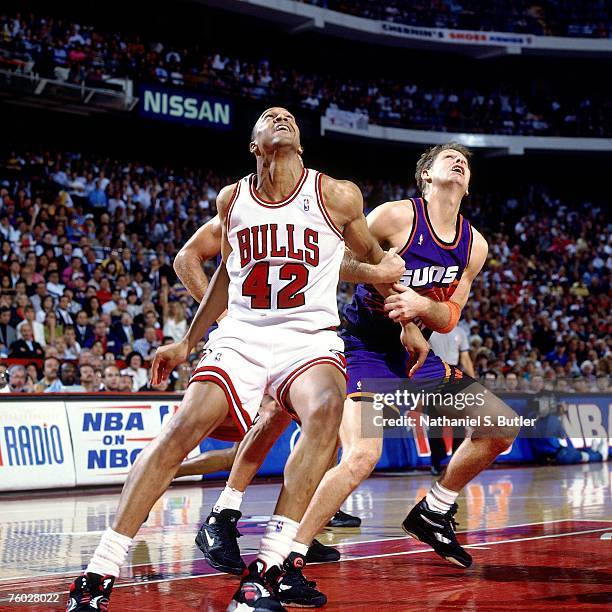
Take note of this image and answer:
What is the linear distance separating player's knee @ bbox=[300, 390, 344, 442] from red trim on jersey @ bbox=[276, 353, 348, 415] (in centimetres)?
19

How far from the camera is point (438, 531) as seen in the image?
5.63m

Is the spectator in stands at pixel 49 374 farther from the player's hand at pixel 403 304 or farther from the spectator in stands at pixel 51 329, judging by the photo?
the player's hand at pixel 403 304

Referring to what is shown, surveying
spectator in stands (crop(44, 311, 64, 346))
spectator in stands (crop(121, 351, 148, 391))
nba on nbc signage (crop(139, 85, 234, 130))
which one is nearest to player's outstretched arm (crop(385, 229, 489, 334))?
spectator in stands (crop(121, 351, 148, 391))

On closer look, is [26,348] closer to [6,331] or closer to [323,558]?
[6,331]


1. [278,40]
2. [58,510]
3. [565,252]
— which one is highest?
[278,40]

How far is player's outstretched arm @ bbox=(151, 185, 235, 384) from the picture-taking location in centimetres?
452

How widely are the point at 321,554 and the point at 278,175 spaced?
2.42m

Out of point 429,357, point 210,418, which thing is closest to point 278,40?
point 429,357

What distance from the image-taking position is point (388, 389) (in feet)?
20.1

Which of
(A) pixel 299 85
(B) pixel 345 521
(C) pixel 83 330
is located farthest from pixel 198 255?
(A) pixel 299 85

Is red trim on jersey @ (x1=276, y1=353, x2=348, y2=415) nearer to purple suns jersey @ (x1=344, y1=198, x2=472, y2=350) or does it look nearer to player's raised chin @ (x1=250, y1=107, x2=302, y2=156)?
player's raised chin @ (x1=250, y1=107, x2=302, y2=156)

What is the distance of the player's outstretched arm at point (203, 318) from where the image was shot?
4.52 m

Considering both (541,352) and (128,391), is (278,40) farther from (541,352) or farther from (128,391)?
(128,391)

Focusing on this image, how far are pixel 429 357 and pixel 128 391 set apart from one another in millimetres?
6512
